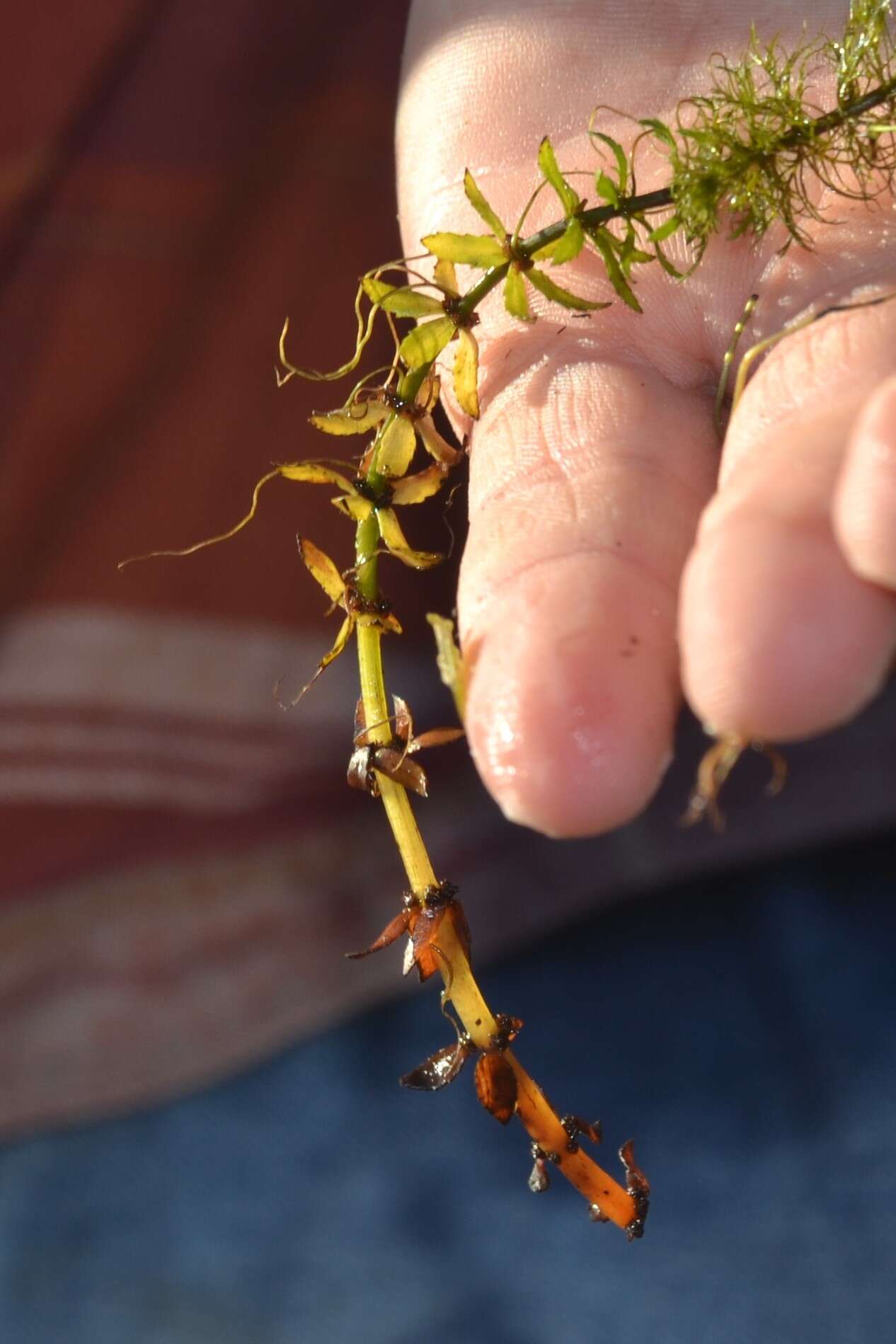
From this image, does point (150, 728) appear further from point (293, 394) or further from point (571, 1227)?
point (571, 1227)

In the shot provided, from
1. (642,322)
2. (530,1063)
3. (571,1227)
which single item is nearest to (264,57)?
(642,322)

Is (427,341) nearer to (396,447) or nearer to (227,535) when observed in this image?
(396,447)

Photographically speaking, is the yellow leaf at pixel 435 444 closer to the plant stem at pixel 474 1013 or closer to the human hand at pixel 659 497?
the human hand at pixel 659 497

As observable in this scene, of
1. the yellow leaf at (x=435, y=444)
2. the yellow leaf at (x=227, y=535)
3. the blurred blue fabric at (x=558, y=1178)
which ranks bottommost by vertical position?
the blurred blue fabric at (x=558, y=1178)

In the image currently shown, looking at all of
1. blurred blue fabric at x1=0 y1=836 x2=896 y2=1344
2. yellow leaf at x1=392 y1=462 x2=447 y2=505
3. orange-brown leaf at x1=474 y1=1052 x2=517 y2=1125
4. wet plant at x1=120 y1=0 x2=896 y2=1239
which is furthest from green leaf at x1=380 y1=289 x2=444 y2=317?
blurred blue fabric at x1=0 y1=836 x2=896 y2=1344

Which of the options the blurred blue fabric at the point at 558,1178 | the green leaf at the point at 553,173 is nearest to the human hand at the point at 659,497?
the green leaf at the point at 553,173

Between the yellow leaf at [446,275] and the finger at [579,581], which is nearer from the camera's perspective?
the finger at [579,581]

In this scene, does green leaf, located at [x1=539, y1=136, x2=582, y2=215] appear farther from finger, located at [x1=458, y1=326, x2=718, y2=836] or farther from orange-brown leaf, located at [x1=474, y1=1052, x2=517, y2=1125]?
orange-brown leaf, located at [x1=474, y1=1052, x2=517, y2=1125]
